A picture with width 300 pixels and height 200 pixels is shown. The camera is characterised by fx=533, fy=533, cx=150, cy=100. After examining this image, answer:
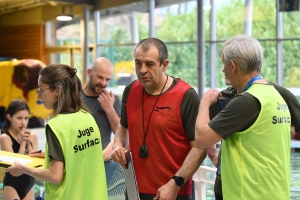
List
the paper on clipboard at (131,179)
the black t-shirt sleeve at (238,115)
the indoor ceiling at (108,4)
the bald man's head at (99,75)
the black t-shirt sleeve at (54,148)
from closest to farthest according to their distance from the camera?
the black t-shirt sleeve at (238,115) < the black t-shirt sleeve at (54,148) < the paper on clipboard at (131,179) < the bald man's head at (99,75) < the indoor ceiling at (108,4)

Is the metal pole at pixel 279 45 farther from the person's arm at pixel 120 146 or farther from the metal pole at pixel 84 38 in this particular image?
the person's arm at pixel 120 146

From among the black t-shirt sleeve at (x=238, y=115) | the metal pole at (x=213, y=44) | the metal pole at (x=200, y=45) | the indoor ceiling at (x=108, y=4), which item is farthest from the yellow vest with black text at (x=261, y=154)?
the indoor ceiling at (x=108, y=4)

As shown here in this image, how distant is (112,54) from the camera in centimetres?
1673

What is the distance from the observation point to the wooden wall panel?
18.8 metres

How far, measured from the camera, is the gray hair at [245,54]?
232 cm

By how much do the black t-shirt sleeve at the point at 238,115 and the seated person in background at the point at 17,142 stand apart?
104 inches

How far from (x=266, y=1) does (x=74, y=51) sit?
6.93m

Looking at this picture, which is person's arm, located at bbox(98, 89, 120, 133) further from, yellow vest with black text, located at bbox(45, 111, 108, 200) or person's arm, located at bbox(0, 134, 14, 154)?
yellow vest with black text, located at bbox(45, 111, 108, 200)

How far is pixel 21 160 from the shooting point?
10.4ft

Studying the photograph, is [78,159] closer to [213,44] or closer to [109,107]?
[109,107]

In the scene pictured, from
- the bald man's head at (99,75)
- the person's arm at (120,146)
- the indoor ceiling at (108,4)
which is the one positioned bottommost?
the person's arm at (120,146)

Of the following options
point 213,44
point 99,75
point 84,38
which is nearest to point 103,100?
point 99,75

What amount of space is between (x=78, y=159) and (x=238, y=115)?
83cm

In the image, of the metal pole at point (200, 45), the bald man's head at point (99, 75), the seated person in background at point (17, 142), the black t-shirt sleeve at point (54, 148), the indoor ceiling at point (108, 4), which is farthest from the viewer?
the indoor ceiling at point (108, 4)
